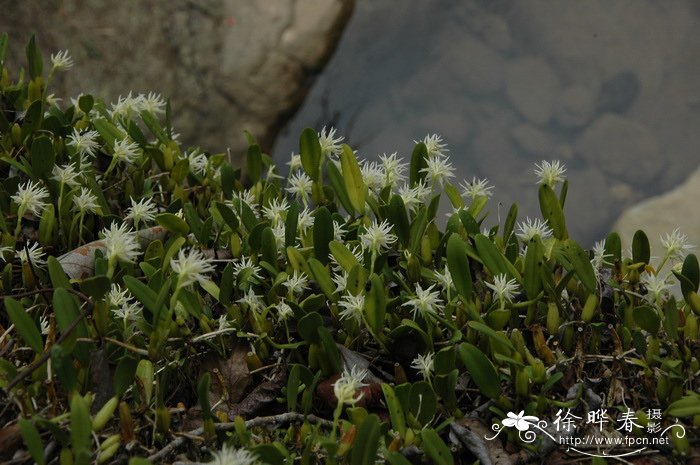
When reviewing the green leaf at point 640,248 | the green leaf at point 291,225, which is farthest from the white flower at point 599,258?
the green leaf at point 291,225

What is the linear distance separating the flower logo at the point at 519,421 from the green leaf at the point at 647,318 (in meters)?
0.29

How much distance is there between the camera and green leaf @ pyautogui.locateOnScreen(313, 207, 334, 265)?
66.1 inches

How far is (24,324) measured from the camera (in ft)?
4.69

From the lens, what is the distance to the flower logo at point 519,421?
148 centimetres

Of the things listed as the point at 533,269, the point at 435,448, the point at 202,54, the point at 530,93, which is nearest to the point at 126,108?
the point at 533,269

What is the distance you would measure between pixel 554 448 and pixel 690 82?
505cm

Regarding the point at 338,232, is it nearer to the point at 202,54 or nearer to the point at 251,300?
the point at 251,300

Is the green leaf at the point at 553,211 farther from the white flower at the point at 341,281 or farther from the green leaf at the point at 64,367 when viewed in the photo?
the green leaf at the point at 64,367

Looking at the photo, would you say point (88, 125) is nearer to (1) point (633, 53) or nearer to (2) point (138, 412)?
(2) point (138, 412)

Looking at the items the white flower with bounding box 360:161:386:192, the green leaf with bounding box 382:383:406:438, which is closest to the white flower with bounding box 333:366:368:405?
the green leaf with bounding box 382:383:406:438

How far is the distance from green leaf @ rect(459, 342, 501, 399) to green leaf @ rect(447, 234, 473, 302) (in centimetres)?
16

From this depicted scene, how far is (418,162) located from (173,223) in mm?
631

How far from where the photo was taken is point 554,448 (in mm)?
1471

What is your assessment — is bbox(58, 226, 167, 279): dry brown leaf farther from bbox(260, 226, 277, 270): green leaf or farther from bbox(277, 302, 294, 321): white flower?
bbox(277, 302, 294, 321): white flower
